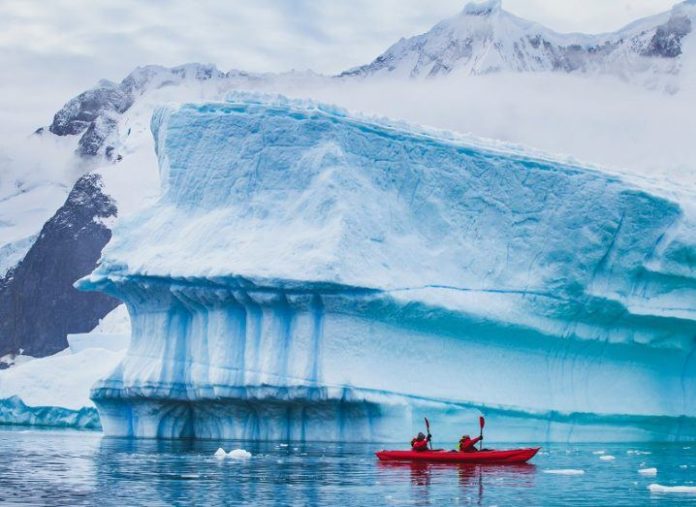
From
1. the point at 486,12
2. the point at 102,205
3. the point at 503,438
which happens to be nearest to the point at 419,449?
the point at 503,438

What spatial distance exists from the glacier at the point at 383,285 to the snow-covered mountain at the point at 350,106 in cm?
2375

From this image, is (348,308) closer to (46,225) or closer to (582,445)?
(582,445)

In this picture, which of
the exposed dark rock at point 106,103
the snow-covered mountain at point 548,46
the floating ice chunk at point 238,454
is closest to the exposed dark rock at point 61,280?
the exposed dark rock at point 106,103

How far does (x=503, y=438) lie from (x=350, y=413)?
9.78ft

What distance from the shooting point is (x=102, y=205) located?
6581 cm

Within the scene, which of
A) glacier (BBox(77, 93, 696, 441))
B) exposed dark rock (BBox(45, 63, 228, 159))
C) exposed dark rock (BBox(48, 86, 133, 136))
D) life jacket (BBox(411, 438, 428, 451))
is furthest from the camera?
exposed dark rock (BBox(48, 86, 133, 136))

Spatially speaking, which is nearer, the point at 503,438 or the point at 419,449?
the point at 419,449

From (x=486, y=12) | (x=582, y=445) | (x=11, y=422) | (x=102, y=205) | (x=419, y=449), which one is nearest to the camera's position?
(x=419, y=449)

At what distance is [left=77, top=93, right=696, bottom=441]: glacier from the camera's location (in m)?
20.7

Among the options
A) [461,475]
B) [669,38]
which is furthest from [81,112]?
[461,475]

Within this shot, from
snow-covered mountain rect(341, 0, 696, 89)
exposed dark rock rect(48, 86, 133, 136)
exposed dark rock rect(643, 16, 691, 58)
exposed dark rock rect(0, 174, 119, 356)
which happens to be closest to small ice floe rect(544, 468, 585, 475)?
snow-covered mountain rect(341, 0, 696, 89)

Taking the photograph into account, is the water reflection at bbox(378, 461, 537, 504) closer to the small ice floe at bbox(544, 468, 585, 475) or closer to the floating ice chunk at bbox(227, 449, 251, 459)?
the small ice floe at bbox(544, 468, 585, 475)

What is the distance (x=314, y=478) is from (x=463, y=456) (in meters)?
3.29

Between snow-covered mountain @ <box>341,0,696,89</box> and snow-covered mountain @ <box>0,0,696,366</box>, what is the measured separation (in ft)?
0.21
